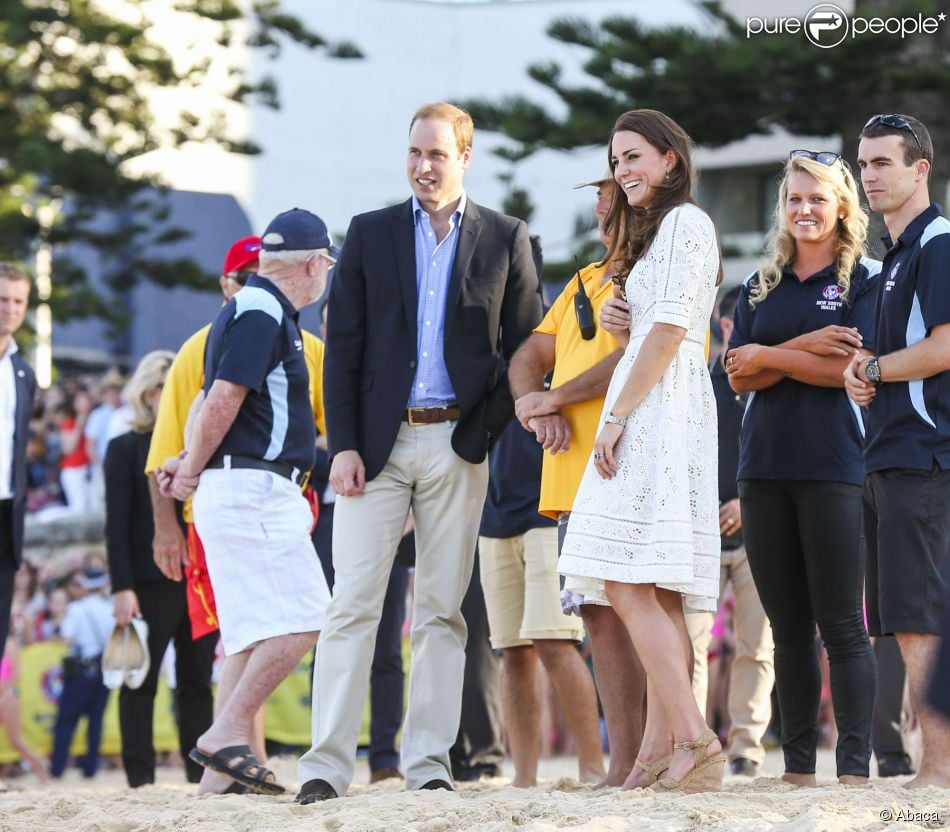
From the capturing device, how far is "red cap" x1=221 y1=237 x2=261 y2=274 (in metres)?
6.18

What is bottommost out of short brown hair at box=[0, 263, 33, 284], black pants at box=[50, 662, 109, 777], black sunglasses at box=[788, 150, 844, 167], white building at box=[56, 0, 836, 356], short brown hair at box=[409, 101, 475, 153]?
black pants at box=[50, 662, 109, 777]

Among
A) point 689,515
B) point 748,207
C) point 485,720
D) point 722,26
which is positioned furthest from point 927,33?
point 748,207

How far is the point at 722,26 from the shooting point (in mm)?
16281

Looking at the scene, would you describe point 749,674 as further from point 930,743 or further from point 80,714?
point 80,714

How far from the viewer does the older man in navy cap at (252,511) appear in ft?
17.6

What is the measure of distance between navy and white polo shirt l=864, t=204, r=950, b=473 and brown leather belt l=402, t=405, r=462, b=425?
136 cm

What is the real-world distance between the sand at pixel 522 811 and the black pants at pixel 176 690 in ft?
4.65

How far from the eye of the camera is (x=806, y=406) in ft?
16.5

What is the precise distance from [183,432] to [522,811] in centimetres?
256

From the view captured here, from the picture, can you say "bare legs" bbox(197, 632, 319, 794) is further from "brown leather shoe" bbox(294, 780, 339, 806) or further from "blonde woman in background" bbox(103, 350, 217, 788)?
"blonde woman in background" bbox(103, 350, 217, 788)

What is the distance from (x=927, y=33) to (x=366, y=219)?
931cm

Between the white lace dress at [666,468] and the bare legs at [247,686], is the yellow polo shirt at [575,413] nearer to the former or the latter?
→ the white lace dress at [666,468]

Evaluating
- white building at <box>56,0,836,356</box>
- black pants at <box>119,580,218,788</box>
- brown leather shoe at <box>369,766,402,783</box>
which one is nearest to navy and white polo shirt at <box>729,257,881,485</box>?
brown leather shoe at <box>369,766,402,783</box>

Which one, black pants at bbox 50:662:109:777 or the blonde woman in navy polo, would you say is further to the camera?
black pants at bbox 50:662:109:777
